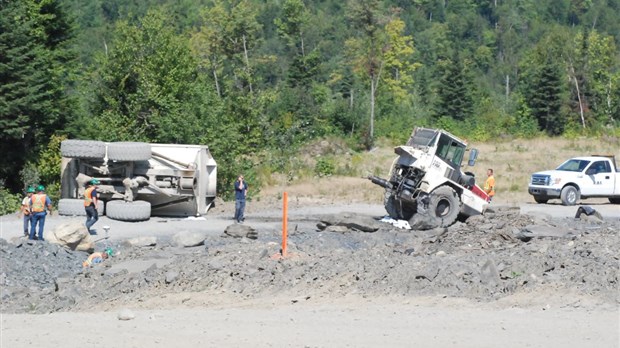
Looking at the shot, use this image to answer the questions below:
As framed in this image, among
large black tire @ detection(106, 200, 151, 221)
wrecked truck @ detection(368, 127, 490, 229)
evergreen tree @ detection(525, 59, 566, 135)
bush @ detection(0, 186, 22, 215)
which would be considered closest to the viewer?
wrecked truck @ detection(368, 127, 490, 229)

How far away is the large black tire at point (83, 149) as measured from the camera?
28.5m

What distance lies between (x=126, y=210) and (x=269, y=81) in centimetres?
7739

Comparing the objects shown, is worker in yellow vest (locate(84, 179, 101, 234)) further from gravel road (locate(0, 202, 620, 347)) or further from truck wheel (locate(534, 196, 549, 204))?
truck wheel (locate(534, 196, 549, 204))

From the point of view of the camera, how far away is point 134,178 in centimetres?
2869

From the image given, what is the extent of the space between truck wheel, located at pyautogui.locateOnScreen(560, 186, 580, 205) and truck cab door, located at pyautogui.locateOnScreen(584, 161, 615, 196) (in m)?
0.61

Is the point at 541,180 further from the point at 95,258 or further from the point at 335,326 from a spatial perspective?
the point at 335,326

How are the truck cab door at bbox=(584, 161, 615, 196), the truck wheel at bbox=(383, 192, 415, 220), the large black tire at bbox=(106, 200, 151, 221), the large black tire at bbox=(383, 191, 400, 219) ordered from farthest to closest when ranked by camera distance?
the truck cab door at bbox=(584, 161, 615, 196) < the large black tire at bbox=(383, 191, 400, 219) < the truck wheel at bbox=(383, 192, 415, 220) < the large black tire at bbox=(106, 200, 151, 221)

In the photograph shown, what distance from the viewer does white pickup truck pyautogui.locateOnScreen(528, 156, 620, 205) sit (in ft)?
119

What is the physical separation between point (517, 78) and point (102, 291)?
9460 centimetres

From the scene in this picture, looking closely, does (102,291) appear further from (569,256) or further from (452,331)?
(569,256)

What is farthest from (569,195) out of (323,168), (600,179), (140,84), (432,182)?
(140,84)

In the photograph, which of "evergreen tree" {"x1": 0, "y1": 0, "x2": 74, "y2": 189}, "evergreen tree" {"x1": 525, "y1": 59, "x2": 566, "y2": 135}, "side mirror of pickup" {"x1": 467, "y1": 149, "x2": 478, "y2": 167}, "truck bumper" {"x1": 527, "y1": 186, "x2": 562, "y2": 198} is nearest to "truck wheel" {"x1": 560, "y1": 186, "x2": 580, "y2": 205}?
"truck bumper" {"x1": 527, "y1": 186, "x2": 562, "y2": 198}

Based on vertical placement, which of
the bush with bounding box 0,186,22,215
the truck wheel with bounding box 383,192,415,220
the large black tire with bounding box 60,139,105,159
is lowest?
the bush with bounding box 0,186,22,215

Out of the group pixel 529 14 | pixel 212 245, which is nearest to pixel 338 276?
pixel 212 245
